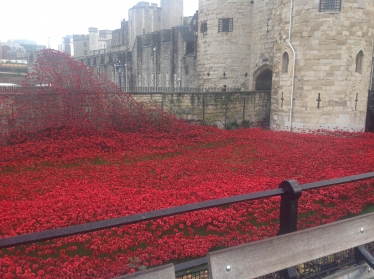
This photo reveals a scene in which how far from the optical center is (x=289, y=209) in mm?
2660

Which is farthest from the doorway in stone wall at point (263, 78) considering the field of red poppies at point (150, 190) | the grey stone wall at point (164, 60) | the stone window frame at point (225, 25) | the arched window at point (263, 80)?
the field of red poppies at point (150, 190)

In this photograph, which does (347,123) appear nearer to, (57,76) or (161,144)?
(161,144)

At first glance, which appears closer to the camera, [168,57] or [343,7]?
[343,7]

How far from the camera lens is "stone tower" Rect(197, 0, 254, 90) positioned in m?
19.8

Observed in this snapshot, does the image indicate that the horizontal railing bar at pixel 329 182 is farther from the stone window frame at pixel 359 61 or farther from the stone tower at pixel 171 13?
the stone tower at pixel 171 13

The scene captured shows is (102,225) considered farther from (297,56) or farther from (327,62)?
(297,56)

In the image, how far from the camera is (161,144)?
11836 millimetres

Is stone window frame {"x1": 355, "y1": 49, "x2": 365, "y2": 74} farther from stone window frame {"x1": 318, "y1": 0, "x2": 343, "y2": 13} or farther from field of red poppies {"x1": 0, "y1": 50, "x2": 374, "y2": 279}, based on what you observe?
field of red poppies {"x1": 0, "y1": 50, "x2": 374, "y2": 279}

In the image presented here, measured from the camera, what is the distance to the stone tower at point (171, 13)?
5306cm

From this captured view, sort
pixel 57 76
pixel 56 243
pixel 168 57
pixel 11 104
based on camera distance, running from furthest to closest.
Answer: pixel 168 57 → pixel 57 76 → pixel 11 104 → pixel 56 243

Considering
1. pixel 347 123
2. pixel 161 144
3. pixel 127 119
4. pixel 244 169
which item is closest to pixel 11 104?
pixel 127 119

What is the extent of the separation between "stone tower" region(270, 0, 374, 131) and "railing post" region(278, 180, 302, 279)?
12602 mm

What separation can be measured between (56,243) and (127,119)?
29.1ft

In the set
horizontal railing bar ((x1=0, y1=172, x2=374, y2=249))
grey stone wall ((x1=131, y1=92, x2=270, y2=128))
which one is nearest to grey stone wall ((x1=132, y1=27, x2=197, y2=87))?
grey stone wall ((x1=131, y1=92, x2=270, y2=128))
